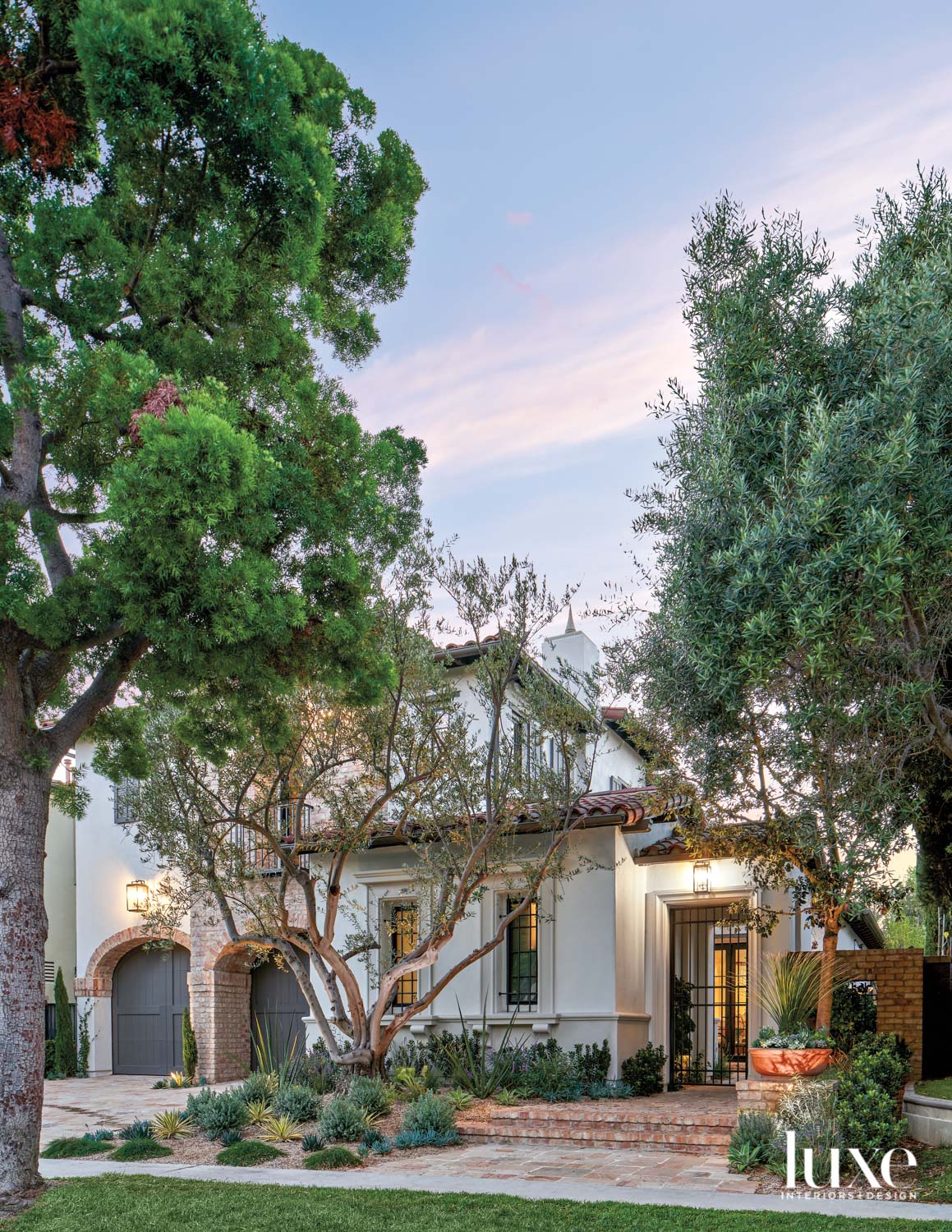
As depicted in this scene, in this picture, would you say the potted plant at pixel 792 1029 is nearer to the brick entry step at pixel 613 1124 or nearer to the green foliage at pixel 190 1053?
the brick entry step at pixel 613 1124

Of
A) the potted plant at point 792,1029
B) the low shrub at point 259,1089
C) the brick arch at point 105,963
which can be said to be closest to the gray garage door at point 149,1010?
the brick arch at point 105,963

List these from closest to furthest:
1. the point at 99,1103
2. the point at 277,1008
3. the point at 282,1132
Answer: the point at 282,1132 → the point at 99,1103 → the point at 277,1008

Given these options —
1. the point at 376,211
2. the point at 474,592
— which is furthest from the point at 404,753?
the point at 376,211

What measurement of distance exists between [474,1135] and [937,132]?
1035 cm

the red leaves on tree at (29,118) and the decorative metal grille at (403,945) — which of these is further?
the decorative metal grille at (403,945)

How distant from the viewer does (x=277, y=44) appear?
8875 mm

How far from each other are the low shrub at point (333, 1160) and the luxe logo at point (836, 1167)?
405 cm

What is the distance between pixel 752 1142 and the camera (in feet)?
30.7

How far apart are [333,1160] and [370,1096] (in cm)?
168

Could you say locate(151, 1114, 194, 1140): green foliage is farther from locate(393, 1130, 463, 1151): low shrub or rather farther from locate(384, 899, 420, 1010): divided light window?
locate(384, 899, 420, 1010): divided light window

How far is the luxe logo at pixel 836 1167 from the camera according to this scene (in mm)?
8273

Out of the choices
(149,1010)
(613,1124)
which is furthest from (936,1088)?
(149,1010)

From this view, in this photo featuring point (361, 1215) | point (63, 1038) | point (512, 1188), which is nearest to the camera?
point (361, 1215)

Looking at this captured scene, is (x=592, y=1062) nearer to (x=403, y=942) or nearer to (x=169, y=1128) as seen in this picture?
(x=403, y=942)
